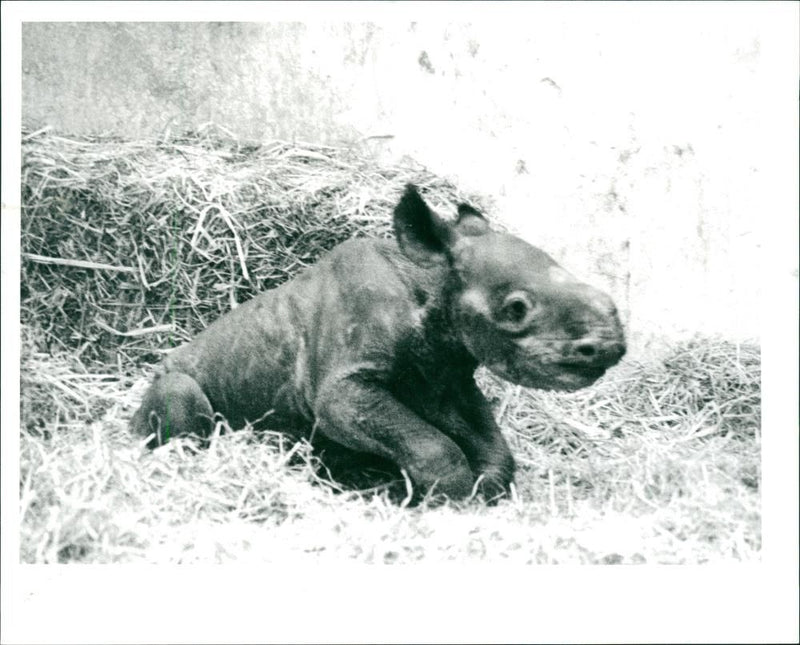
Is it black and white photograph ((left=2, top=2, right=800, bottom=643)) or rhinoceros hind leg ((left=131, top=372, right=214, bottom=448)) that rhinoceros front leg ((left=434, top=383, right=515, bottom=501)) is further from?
rhinoceros hind leg ((left=131, top=372, right=214, bottom=448))

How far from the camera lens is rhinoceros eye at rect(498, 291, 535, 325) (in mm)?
5059

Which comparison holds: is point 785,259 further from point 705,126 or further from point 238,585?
point 238,585

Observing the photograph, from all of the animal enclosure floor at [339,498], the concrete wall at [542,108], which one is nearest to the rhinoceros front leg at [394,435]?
the animal enclosure floor at [339,498]

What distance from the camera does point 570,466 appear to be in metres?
5.54

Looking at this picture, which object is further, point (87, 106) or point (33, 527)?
point (87, 106)

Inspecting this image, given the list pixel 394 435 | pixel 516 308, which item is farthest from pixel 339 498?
pixel 516 308

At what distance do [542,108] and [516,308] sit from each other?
110 centimetres

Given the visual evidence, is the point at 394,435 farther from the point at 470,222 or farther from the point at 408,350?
the point at 470,222

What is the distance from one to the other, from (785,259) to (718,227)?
342mm

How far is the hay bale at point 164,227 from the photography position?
5.60 m

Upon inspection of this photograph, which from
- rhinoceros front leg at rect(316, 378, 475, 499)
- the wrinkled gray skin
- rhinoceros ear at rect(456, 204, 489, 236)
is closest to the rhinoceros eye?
the wrinkled gray skin

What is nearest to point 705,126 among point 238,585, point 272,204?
point 272,204

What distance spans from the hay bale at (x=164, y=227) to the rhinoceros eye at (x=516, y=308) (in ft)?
2.78

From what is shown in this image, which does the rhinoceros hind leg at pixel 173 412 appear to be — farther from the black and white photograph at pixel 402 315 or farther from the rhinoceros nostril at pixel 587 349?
the rhinoceros nostril at pixel 587 349
